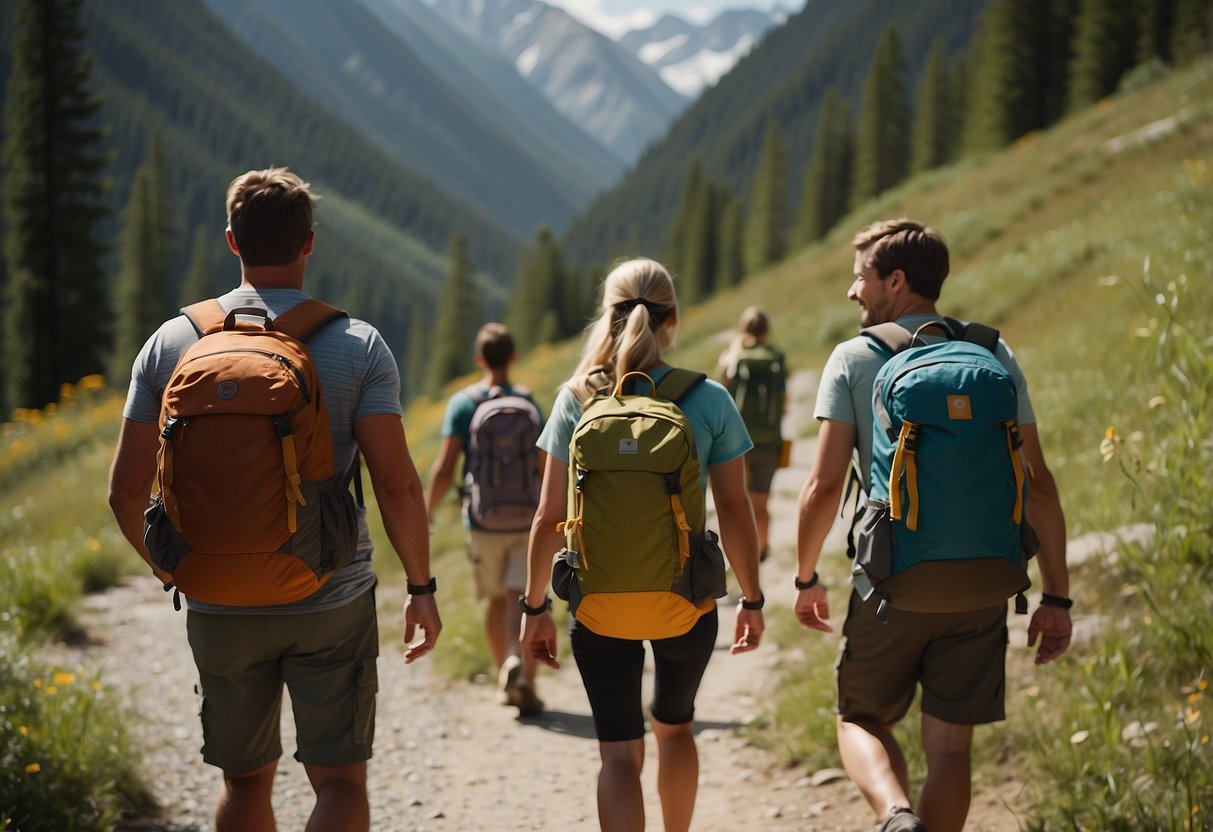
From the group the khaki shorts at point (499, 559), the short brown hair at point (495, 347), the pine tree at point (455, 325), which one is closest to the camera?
the khaki shorts at point (499, 559)

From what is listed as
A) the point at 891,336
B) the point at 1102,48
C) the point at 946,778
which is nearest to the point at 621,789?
the point at 946,778

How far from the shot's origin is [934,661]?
3.42 meters

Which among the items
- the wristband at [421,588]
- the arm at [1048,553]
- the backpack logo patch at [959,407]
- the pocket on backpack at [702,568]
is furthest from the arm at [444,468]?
the backpack logo patch at [959,407]

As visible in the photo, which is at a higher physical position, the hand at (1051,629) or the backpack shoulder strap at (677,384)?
the backpack shoulder strap at (677,384)

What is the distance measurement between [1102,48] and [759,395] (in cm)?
4828

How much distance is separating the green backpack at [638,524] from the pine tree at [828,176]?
69.6 metres

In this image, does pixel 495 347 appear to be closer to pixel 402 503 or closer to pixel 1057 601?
pixel 402 503

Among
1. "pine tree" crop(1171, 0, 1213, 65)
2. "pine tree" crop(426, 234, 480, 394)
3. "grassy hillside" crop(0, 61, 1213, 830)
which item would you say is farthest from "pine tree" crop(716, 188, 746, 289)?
"grassy hillside" crop(0, 61, 1213, 830)

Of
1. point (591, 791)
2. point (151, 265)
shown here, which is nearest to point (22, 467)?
point (591, 791)

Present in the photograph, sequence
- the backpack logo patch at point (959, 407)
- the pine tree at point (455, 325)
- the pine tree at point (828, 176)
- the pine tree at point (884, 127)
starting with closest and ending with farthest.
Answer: the backpack logo patch at point (959, 407), the pine tree at point (884, 127), the pine tree at point (828, 176), the pine tree at point (455, 325)

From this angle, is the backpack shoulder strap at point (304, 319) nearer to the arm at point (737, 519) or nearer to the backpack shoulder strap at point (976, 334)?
the arm at point (737, 519)

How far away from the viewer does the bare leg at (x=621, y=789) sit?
3.50 m

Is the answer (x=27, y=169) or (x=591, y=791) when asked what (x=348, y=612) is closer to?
(x=591, y=791)

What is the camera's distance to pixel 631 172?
18538 cm
